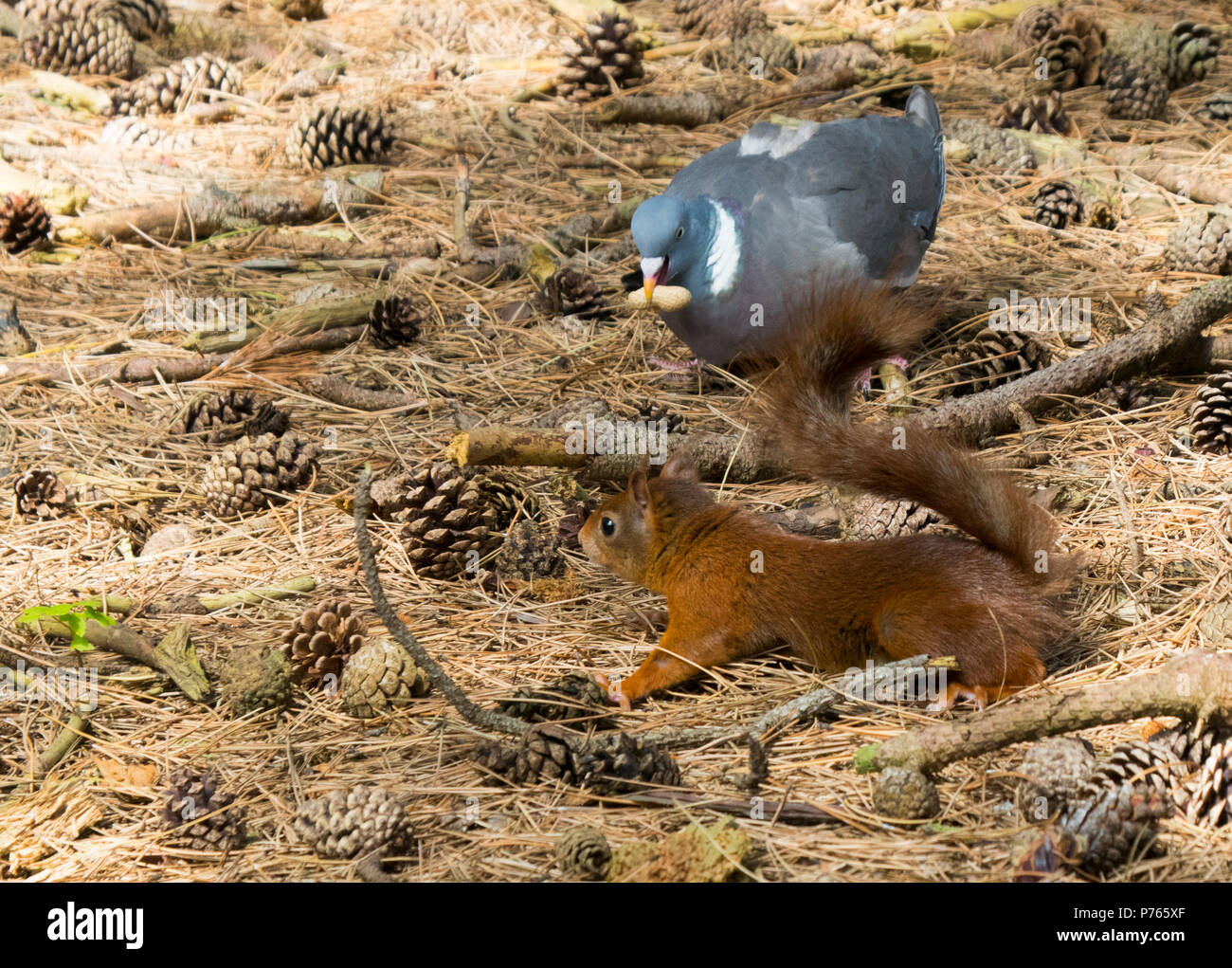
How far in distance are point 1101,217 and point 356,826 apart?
3799mm

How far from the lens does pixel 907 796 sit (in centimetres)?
195

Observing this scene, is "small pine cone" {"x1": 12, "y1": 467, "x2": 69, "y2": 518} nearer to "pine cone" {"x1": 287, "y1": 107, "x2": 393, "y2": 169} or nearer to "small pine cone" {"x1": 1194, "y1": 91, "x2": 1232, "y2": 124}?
"pine cone" {"x1": 287, "y1": 107, "x2": 393, "y2": 169}

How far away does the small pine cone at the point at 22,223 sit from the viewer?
4688 millimetres

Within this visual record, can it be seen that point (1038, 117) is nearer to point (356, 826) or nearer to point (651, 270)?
point (651, 270)

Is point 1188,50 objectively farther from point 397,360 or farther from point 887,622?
point 887,622

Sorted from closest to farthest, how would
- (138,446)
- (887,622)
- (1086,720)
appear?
(1086,720)
(887,622)
(138,446)

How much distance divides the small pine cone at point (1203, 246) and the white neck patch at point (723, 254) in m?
1.65

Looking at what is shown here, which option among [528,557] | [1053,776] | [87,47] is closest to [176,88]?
[87,47]

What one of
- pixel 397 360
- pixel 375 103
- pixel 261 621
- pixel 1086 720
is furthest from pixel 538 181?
pixel 1086 720

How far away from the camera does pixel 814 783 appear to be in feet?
6.79

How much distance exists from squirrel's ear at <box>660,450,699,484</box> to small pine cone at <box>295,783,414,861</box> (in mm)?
1071

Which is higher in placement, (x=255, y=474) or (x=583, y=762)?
(x=255, y=474)

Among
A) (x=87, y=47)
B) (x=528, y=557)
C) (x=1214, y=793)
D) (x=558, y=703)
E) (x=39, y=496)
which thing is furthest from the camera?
(x=87, y=47)
